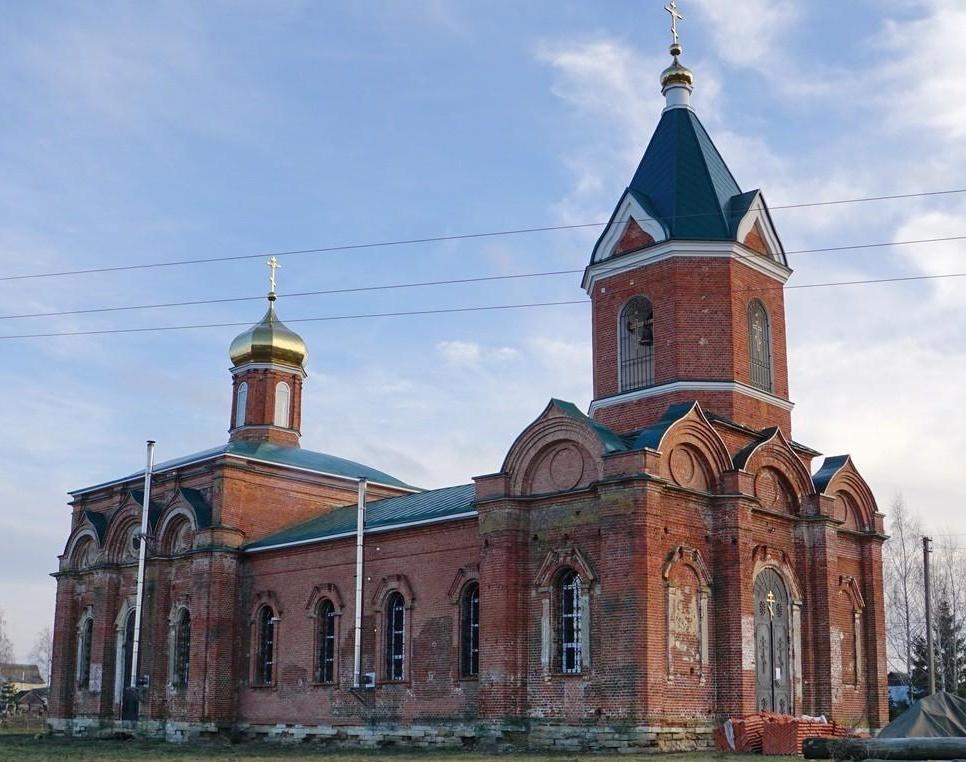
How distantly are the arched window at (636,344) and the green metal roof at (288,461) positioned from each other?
467 inches

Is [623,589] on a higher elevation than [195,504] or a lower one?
lower

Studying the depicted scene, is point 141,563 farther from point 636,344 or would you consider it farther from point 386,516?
point 636,344

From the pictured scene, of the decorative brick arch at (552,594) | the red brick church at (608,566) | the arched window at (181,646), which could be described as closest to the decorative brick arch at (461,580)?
the red brick church at (608,566)

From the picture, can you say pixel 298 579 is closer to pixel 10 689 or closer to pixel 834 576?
pixel 834 576

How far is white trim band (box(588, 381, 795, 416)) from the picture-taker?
2288 centimetres

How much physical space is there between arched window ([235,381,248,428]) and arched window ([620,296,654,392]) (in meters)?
15.4

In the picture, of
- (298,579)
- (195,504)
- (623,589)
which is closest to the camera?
(623,589)

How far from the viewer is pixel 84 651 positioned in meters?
33.2

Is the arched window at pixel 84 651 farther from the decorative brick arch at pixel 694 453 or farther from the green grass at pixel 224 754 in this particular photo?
the decorative brick arch at pixel 694 453

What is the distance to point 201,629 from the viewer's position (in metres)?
29.2

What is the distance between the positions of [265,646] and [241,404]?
912 centimetres

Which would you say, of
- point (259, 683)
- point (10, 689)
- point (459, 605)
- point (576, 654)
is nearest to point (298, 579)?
point (259, 683)

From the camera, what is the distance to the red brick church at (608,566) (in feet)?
68.2

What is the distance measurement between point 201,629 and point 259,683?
2.04 meters
